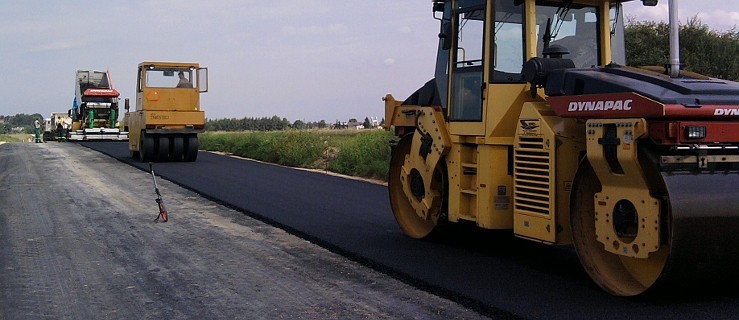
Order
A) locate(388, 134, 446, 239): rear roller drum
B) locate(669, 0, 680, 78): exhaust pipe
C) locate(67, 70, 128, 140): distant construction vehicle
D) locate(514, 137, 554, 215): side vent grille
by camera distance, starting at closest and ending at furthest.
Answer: locate(669, 0, 680, 78): exhaust pipe → locate(514, 137, 554, 215): side vent grille → locate(388, 134, 446, 239): rear roller drum → locate(67, 70, 128, 140): distant construction vehicle

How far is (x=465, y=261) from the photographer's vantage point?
745 cm

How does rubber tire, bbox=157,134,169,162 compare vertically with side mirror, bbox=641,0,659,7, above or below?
below

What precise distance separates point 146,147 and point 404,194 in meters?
15.0

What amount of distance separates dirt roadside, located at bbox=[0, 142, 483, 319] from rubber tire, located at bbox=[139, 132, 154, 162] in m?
10.4

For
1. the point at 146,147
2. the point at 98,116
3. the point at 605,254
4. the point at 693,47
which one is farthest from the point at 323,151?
the point at 98,116

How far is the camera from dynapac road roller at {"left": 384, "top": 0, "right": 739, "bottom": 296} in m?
5.29

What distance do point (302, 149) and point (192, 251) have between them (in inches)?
601

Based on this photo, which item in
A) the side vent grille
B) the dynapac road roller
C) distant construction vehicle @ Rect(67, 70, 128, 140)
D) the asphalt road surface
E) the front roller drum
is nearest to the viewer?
the front roller drum

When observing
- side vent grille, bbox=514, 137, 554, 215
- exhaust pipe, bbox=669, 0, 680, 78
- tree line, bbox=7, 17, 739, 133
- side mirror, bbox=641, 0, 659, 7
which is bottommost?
side vent grille, bbox=514, 137, 554, 215

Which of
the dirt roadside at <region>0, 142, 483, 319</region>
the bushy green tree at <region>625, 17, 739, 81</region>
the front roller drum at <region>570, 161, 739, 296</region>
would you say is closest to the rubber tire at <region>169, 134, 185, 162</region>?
the dirt roadside at <region>0, 142, 483, 319</region>

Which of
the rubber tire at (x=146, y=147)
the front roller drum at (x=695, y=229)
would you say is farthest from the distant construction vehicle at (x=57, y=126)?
the front roller drum at (x=695, y=229)

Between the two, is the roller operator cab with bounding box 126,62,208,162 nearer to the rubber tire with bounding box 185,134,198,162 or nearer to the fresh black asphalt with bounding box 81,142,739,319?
the rubber tire with bounding box 185,134,198,162

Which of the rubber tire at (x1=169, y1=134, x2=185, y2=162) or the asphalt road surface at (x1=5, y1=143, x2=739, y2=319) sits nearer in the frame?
the asphalt road surface at (x1=5, y1=143, x2=739, y2=319)

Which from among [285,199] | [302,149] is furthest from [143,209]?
[302,149]
